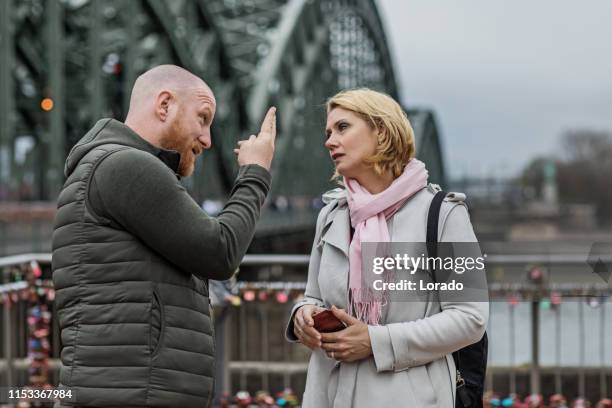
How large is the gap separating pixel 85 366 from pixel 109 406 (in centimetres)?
13

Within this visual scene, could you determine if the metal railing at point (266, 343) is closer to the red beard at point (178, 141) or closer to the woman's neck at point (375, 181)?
the woman's neck at point (375, 181)

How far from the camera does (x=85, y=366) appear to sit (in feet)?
8.46

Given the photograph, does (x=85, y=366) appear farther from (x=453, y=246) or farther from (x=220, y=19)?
(x=220, y=19)

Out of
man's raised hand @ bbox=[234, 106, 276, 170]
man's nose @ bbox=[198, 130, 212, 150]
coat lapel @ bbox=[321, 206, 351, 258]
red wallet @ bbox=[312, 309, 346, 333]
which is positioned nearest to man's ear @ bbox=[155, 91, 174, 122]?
man's nose @ bbox=[198, 130, 212, 150]

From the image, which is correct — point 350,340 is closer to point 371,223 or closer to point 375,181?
point 371,223

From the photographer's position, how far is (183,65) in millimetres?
19406

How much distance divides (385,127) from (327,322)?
1.88 feet

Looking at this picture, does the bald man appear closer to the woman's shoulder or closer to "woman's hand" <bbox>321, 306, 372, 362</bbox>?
"woman's hand" <bbox>321, 306, 372, 362</bbox>

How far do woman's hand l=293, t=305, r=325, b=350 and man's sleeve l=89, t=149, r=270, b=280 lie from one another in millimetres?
282

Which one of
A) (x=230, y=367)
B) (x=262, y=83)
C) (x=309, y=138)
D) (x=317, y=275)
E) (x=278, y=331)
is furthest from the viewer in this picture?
(x=309, y=138)

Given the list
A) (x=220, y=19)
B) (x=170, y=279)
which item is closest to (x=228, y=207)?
(x=170, y=279)

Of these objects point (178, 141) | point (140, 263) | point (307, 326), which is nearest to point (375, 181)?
point (307, 326)

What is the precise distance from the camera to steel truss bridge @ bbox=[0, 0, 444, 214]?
1527 cm

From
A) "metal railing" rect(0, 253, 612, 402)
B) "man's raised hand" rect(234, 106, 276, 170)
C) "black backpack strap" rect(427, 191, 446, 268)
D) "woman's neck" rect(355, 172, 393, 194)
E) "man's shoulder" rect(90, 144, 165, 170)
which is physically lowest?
"metal railing" rect(0, 253, 612, 402)
